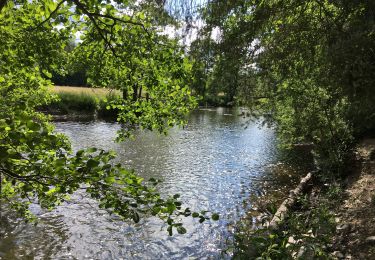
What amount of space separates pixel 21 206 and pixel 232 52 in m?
4.19

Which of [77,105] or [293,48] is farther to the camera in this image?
[77,105]

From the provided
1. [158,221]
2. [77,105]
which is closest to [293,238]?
[158,221]

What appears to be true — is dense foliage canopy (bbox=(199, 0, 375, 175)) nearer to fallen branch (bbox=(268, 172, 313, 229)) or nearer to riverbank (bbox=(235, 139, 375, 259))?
riverbank (bbox=(235, 139, 375, 259))

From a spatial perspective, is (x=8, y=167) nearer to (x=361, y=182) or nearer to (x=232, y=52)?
(x=232, y=52)

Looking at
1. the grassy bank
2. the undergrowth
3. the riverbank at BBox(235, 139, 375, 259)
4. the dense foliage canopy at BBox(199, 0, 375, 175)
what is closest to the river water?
the riverbank at BBox(235, 139, 375, 259)

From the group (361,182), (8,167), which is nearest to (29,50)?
(8,167)

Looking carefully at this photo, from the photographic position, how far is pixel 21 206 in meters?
4.22

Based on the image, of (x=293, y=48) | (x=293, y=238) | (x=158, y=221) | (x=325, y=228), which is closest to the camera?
(x=293, y=238)

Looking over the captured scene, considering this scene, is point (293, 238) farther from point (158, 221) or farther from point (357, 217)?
point (158, 221)

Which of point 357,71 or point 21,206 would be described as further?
point 357,71

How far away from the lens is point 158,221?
351 inches

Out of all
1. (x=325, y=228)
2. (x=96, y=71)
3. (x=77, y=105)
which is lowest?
(x=325, y=228)

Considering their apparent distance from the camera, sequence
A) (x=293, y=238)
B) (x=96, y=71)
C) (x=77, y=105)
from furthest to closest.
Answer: (x=77, y=105)
(x=293, y=238)
(x=96, y=71)

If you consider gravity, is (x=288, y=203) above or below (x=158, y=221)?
above
